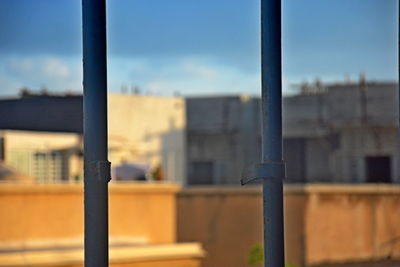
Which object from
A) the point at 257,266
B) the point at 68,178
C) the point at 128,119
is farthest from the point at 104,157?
the point at 128,119

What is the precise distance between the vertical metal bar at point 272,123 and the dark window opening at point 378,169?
2932cm

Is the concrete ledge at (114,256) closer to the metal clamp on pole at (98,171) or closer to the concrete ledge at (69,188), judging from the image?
the concrete ledge at (69,188)

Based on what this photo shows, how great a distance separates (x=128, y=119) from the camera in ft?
101

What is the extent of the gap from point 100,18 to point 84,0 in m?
0.06

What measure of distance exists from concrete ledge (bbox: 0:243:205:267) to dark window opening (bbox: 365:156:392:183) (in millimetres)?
21886

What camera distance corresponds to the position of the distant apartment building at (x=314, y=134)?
99.2 feet

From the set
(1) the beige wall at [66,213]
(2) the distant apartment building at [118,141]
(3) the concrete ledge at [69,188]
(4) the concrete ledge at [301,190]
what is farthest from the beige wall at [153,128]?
(1) the beige wall at [66,213]

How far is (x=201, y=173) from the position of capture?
3497 cm

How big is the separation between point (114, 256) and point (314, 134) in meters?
23.0

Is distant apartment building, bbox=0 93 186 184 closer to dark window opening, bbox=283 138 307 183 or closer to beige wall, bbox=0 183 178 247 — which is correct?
dark window opening, bbox=283 138 307 183

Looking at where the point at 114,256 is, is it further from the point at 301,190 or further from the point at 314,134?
the point at 314,134

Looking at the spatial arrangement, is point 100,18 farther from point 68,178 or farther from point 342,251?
point 68,178

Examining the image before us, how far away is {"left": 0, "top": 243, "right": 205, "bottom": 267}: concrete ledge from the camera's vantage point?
8805 mm

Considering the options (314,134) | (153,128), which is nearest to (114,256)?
(153,128)
